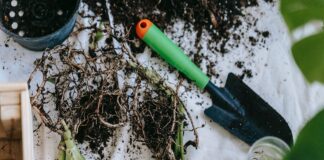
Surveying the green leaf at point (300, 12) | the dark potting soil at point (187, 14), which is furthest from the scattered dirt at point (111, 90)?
the green leaf at point (300, 12)

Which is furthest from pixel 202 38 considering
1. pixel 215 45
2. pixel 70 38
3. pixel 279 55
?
pixel 70 38

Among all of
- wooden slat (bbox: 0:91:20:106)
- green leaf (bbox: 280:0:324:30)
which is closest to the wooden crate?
wooden slat (bbox: 0:91:20:106)

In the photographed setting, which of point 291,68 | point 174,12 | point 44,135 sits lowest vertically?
point 44,135

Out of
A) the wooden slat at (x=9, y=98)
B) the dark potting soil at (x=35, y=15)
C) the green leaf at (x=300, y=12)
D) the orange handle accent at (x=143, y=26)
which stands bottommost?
the wooden slat at (x=9, y=98)

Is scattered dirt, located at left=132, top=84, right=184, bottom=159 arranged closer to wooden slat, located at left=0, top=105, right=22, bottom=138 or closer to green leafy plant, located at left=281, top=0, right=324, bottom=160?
wooden slat, located at left=0, top=105, right=22, bottom=138

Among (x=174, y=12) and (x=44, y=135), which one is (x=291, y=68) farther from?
(x=44, y=135)

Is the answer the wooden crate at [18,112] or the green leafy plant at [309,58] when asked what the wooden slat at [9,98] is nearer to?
the wooden crate at [18,112]
